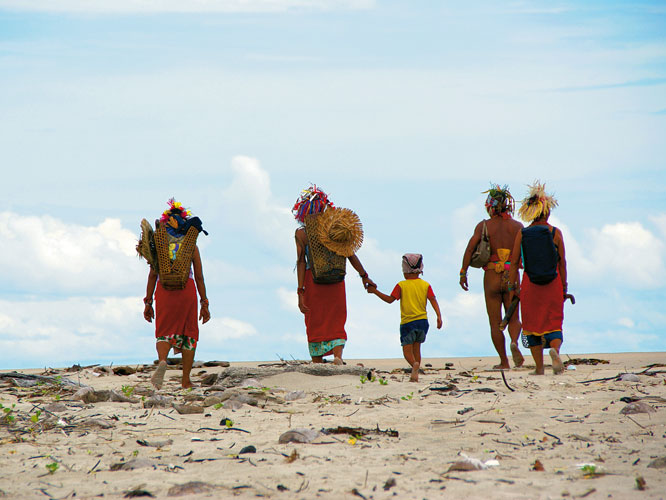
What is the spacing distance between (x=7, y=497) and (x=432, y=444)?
3.04m

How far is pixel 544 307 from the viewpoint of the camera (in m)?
10.0

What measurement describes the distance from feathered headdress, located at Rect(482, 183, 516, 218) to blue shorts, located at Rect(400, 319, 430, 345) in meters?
3.24

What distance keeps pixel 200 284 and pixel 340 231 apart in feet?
7.32

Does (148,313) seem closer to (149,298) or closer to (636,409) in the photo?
(149,298)

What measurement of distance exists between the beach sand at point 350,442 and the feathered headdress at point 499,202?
11.5ft

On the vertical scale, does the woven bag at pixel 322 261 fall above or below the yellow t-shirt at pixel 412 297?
above

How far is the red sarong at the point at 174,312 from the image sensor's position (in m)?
9.81

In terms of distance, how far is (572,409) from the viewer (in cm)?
712

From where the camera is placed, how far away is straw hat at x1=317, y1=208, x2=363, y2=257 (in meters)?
10.9

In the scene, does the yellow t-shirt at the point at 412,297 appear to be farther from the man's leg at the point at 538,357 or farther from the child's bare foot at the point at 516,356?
the child's bare foot at the point at 516,356

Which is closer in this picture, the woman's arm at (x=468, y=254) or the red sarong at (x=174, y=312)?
the red sarong at (x=174, y=312)

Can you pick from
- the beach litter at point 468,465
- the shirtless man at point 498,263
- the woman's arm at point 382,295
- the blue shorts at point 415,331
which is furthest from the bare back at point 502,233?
the beach litter at point 468,465

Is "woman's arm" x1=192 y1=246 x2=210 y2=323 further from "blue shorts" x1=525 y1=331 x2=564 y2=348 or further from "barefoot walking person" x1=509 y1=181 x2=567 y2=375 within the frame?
"blue shorts" x1=525 y1=331 x2=564 y2=348

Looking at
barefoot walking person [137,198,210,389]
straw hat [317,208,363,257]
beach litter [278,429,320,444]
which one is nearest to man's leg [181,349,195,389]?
barefoot walking person [137,198,210,389]
